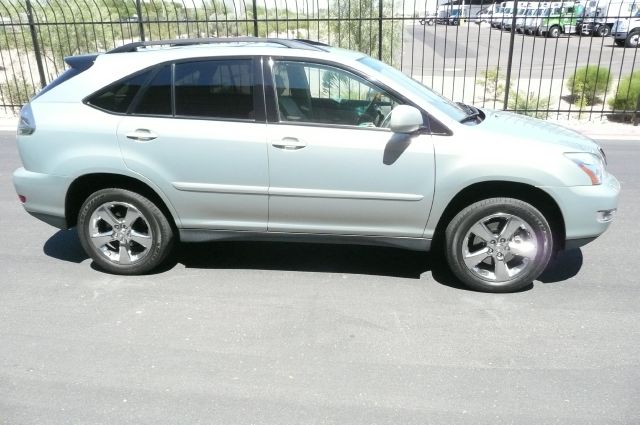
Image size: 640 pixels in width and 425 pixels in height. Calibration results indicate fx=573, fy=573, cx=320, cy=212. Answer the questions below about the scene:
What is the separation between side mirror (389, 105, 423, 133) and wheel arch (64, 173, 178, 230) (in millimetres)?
1793

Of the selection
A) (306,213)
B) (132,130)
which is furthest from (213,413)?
(132,130)

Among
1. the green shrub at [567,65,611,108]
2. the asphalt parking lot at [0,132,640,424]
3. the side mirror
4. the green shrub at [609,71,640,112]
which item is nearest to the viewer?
the asphalt parking lot at [0,132,640,424]

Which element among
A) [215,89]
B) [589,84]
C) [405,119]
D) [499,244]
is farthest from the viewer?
[589,84]

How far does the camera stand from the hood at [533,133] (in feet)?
13.1

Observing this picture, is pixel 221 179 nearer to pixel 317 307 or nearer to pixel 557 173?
pixel 317 307

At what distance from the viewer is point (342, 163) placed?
3.98 m

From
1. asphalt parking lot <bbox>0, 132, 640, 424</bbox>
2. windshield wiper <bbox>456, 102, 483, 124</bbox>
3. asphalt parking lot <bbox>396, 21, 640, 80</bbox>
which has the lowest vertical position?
asphalt parking lot <bbox>396, 21, 640, 80</bbox>

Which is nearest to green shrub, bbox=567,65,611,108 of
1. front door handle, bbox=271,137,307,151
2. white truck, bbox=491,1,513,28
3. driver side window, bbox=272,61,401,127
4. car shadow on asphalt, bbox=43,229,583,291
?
white truck, bbox=491,1,513,28

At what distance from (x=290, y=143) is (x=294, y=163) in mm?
143

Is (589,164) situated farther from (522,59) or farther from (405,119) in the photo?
(522,59)

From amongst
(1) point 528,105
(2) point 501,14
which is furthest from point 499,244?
(2) point 501,14

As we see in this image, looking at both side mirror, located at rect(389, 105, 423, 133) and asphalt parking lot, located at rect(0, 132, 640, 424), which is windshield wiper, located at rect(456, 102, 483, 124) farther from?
asphalt parking lot, located at rect(0, 132, 640, 424)

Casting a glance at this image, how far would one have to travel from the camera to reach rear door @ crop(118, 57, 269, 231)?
4.09m

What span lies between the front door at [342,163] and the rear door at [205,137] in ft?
0.49
